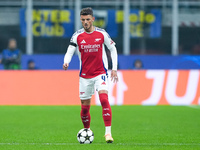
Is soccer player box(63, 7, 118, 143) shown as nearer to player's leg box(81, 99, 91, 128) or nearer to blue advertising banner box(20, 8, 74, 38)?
player's leg box(81, 99, 91, 128)

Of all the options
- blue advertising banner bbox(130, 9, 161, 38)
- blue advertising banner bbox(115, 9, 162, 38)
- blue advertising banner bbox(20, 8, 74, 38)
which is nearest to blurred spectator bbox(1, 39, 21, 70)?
blue advertising banner bbox(20, 8, 74, 38)

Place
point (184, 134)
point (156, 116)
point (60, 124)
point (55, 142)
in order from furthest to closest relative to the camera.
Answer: point (156, 116), point (60, 124), point (184, 134), point (55, 142)

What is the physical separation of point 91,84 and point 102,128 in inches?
102

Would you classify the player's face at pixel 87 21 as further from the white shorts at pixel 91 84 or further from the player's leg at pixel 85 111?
the player's leg at pixel 85 111

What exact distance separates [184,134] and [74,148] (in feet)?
9.39

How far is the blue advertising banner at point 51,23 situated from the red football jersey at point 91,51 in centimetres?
1709

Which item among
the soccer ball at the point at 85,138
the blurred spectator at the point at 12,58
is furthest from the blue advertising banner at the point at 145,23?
the soccer ball at the point at 85,138

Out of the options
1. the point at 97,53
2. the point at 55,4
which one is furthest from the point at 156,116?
the point at 55,4

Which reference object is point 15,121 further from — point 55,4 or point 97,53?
point 55,4

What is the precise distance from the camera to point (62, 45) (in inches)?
1021

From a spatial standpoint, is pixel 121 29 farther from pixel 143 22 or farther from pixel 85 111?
pixel 85 111

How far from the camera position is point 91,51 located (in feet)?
29.5

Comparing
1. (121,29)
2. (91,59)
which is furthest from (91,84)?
(121,29)

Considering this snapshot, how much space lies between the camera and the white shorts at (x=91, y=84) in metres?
8.98
